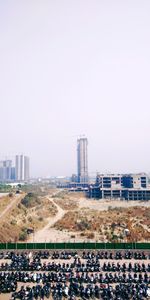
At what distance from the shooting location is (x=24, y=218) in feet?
270

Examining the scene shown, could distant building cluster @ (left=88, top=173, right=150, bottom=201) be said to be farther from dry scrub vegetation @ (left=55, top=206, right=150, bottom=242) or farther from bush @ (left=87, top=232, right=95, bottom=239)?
A: bush @ (left=87, top=232, right=95, bottom=239)

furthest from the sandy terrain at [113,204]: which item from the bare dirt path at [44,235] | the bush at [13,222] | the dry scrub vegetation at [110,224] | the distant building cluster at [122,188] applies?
the bush at [13,222]

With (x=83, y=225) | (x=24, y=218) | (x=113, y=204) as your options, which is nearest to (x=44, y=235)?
(x=83, y=225)

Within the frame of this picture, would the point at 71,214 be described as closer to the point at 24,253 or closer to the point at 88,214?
the point at 88,214

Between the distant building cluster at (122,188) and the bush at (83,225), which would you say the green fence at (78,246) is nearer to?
the bush at (83,225)

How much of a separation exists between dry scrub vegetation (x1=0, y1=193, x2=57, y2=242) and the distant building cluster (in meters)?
25.6

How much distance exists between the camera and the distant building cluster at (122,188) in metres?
114

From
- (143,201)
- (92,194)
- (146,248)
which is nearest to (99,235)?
(146,248)

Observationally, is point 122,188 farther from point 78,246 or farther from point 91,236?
point 78,246

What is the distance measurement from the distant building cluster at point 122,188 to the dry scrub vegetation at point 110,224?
825 inches

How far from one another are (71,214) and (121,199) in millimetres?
32863

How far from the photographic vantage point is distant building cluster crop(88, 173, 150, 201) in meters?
114

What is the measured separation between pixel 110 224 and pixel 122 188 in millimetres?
51215

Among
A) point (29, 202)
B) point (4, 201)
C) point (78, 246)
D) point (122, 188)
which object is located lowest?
point (78, 246)
